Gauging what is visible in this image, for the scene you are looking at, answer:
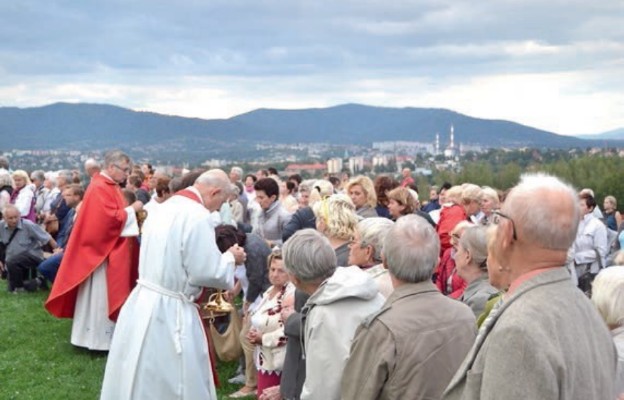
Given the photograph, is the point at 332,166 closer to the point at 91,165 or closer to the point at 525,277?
the point at 91,165

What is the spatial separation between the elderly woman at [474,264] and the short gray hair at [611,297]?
1.08 meters

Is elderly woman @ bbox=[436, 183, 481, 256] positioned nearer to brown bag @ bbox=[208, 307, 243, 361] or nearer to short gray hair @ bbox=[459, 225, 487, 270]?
brown bag @ bbox=[208, 307, 243, 361]

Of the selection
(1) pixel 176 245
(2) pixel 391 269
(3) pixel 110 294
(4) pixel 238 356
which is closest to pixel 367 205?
(4) pixel 238 356

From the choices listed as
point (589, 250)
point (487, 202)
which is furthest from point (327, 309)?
point (589, 250)

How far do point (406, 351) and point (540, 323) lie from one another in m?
1.13

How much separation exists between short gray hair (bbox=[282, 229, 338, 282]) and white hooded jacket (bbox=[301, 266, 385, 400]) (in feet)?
0.46

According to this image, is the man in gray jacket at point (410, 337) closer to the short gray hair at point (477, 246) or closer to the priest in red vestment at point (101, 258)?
the short gray hair at point (477, 246)

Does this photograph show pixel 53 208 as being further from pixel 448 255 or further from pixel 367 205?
pixel 448 255

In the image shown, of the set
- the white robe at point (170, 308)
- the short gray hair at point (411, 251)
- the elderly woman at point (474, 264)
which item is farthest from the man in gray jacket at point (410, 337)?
the white robe at point (170, 308)

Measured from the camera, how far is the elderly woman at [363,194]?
27.4 ft

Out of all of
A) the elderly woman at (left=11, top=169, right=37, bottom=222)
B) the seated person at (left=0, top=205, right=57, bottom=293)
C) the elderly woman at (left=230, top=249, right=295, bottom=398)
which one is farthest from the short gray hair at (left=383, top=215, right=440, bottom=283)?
the elderly woman at (left=11, top=169, right=37, bottom=222)

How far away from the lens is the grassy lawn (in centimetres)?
755

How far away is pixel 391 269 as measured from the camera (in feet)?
11.9

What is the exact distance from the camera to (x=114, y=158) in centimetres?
838
